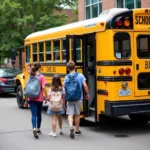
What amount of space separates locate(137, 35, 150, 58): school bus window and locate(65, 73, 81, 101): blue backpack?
162 cm

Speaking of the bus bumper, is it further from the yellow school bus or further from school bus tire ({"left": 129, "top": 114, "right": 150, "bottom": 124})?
school bus tire ({"left": 129, "top": 114, "right": 150, "bottom": 124})

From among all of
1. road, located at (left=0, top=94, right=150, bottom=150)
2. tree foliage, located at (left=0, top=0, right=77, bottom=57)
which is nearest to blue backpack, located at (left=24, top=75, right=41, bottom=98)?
road, located at (left=0, top=94, right=150, bottom=150)

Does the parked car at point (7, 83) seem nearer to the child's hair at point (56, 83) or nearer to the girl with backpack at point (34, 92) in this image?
the girl with backpack at point (34, 92)

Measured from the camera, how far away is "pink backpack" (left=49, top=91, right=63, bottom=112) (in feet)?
28.6

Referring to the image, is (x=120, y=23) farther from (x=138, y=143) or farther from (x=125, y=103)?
(x=138, y=143)

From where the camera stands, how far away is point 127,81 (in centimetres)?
886

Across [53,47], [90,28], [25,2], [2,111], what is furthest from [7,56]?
[90,28]

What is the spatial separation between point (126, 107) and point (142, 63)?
1106 millimetres

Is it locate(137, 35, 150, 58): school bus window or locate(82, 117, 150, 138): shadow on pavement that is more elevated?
locate(137, 35, 150, 58): school bus window

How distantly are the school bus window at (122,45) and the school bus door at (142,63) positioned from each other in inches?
7.2

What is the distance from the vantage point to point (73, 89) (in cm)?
872

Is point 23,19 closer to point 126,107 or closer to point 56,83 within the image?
point 56,83

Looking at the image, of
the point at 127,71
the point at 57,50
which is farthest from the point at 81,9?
the point at 127,71

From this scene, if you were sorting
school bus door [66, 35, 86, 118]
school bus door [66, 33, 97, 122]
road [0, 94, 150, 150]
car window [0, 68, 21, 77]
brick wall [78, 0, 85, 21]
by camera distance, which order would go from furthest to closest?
brick wall [78, 0, 85, 21]
car window [0, 68, 21, 77]
school bus door [66, 35, 86, 118]
school bus door [66, 33, 97, 122]
road [0, 94, 150, 150]
